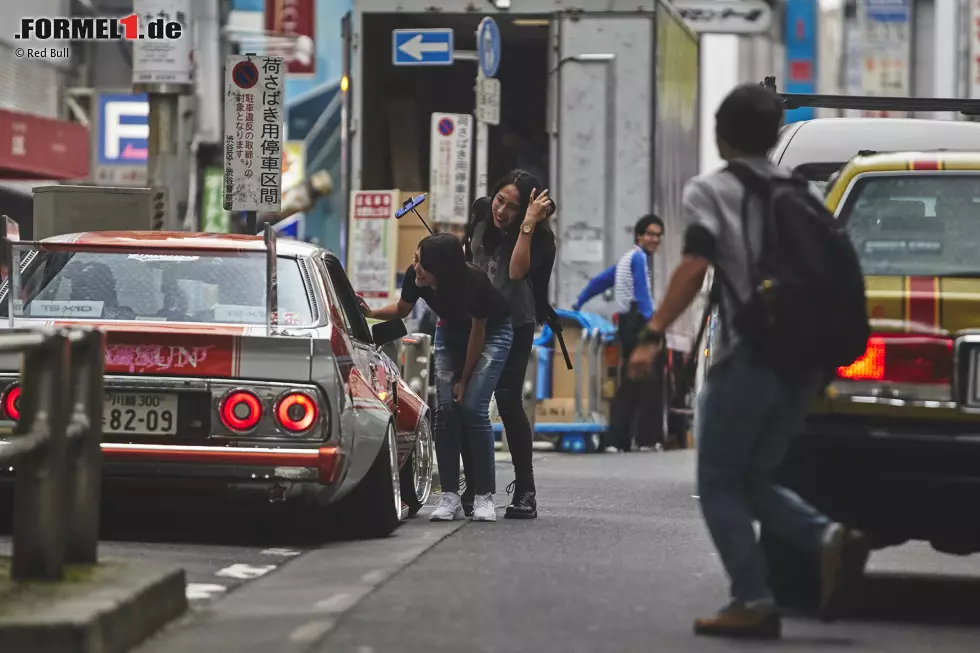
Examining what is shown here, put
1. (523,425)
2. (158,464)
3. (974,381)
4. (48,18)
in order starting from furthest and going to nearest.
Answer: (48,18) < (523,425) < (158,464) < (974,381)

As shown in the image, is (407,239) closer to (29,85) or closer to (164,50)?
(164,50)

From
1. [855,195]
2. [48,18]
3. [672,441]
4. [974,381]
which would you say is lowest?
[672,441]

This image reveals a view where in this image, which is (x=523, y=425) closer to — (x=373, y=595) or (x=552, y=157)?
(x=373, y=595)

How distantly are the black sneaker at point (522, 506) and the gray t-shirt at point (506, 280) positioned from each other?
0.80 metres

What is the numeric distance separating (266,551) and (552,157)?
1246 centimetres

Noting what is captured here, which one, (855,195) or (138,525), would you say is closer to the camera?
(855,195)

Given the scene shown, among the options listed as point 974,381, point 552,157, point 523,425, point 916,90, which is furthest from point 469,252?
point 916,90

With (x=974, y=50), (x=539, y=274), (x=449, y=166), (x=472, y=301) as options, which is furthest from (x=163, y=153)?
(x=974, y=50)

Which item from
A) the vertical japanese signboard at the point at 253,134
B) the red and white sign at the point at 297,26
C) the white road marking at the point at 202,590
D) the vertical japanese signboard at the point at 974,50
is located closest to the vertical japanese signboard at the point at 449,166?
the vertical japanese signboard at the point at 253,134

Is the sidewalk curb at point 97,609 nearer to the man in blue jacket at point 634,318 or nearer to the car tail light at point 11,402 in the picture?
the car tail light at point 11,402

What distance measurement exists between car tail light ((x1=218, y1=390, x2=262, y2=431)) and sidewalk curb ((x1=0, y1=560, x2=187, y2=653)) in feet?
5.95

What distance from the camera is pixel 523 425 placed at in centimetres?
1117

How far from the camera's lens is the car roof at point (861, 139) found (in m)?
12.6

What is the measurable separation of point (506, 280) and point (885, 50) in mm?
68902
